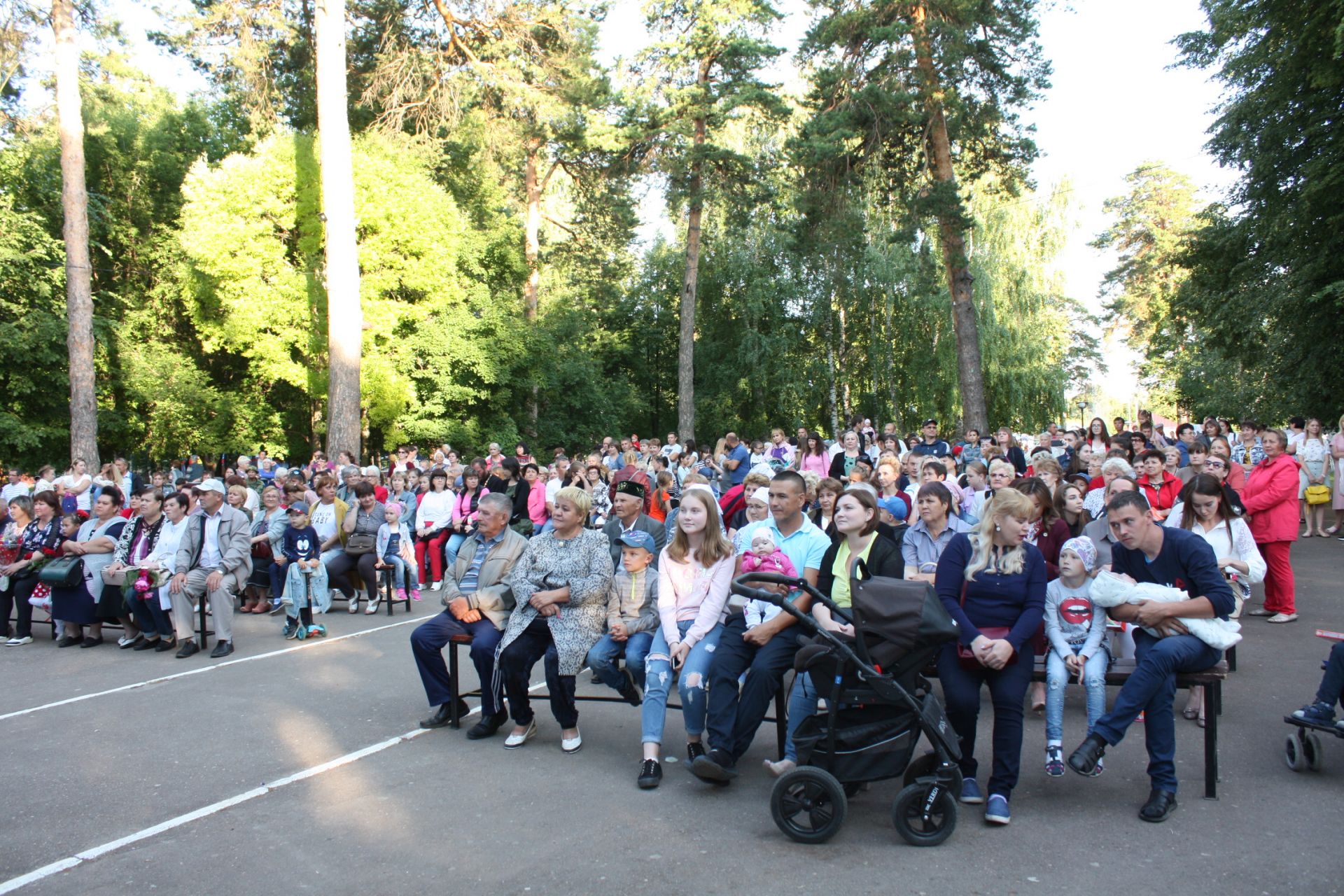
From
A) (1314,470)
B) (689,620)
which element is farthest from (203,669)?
(1314,470)

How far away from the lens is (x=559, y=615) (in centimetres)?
584

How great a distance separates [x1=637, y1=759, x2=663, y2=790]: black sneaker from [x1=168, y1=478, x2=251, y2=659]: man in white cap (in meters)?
5.66

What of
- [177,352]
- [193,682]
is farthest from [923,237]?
[193,682]

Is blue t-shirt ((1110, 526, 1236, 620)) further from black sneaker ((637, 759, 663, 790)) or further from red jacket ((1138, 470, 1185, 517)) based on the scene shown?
red jacket ((1138, 470, 1185, 517))

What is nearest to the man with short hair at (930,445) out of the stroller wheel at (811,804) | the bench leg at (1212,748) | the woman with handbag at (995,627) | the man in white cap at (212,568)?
the woman with handbag at (995,627)

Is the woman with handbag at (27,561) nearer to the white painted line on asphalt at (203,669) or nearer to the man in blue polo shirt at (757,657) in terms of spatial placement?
the white painted line on asphalt at (203,669)

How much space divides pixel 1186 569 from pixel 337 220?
Answer: 16.3m

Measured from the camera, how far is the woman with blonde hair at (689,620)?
16.7 feet

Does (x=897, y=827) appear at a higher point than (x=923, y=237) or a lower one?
lower

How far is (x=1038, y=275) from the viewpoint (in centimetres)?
3050

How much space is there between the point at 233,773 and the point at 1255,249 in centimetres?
2111

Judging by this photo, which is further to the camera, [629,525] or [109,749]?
[629,525]

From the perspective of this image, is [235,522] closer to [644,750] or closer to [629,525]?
[629,525]

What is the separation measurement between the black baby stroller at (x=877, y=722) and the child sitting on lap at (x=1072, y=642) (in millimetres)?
803
